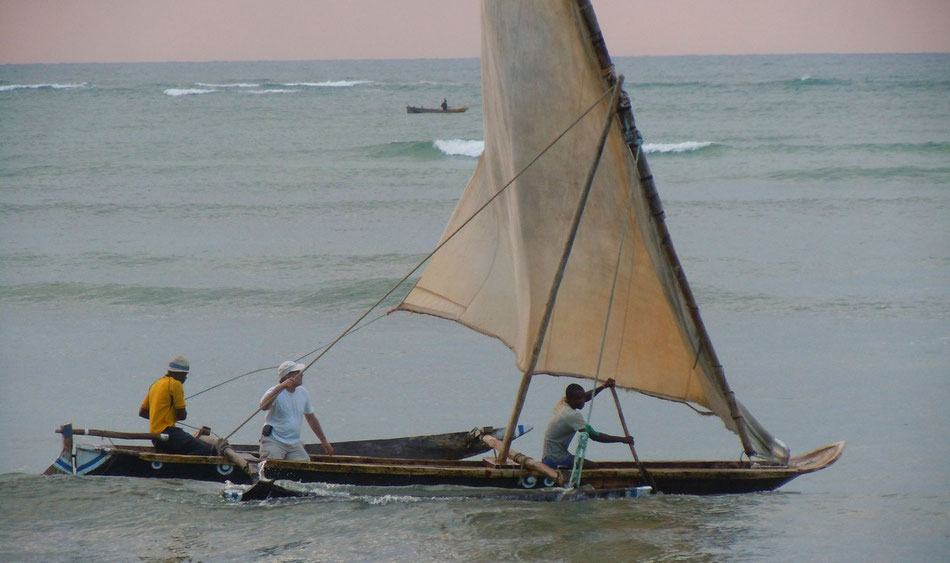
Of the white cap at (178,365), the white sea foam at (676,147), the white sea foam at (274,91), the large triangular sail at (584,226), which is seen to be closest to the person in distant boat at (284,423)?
the white cap at (178,365)

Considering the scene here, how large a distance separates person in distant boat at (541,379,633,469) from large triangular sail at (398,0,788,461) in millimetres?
267

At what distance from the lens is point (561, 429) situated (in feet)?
32.5

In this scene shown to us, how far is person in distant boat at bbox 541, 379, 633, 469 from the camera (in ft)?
32.1

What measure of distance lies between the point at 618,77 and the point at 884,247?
19.7 meters

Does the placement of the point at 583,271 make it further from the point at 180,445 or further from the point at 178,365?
the point at 180,445

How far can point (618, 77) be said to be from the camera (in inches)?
352

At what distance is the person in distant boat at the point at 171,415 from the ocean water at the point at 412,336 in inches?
19.7

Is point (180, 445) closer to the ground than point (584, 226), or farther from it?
closer to the ground

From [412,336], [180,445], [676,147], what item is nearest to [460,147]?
[676,147]

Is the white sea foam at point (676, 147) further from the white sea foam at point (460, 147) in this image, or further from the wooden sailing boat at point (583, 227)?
the wooden sailing boat at point (583, 227)

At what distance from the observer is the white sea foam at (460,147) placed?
158 ft

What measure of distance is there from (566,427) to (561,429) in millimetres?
60

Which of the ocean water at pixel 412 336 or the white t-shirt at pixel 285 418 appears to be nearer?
the ocean water at pixel 412 336

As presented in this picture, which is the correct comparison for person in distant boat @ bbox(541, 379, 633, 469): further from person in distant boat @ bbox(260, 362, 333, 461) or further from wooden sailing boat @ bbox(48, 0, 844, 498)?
person in distant boat @ bbox(260, 362, 333, 461)
